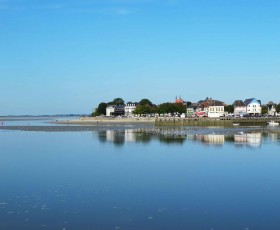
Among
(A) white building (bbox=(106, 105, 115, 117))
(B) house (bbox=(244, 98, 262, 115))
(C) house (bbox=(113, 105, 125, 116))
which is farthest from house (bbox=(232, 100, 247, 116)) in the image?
(A) white building (bbox=(106, 105, 115, 117))

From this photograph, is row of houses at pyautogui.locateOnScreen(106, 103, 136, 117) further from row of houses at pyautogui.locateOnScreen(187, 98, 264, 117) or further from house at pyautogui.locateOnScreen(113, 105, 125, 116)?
row of houses at pyautogui.locateOnScreen(187, 98, 264, 117)

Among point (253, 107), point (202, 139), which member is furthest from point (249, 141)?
point (253, 107)

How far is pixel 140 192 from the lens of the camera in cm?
1861

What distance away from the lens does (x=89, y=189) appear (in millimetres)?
19203

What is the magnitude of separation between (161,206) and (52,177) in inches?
337

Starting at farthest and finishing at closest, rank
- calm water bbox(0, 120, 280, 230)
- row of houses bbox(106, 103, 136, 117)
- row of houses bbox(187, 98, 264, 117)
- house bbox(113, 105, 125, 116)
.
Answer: house bbox(113, 105, 125, 116) < row of houses bbox(106, 103, 136, 117) < row of houses bbox(187, 98, 264, 117) < calm water bbox(0, 120, 280, 230)

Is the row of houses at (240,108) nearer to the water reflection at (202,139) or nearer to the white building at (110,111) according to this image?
the white building at (110,111)

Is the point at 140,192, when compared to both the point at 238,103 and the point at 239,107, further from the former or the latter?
the point at 238,103

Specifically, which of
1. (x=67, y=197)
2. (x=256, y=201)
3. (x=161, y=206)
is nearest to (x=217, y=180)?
(x=256, y=201)

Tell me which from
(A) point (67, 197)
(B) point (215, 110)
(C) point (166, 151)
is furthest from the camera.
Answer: (B) point (215, 110)

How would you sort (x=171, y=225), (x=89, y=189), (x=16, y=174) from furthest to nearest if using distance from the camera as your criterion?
1. (x=16, y=174)
2. (x=89, y=189)
3. (x=171, y=225)

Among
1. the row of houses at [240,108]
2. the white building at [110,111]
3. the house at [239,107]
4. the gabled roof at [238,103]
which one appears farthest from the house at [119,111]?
the house at [239,107]

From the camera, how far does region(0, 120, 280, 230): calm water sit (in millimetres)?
14078

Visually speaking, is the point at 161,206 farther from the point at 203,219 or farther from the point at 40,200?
the point at 40,200
